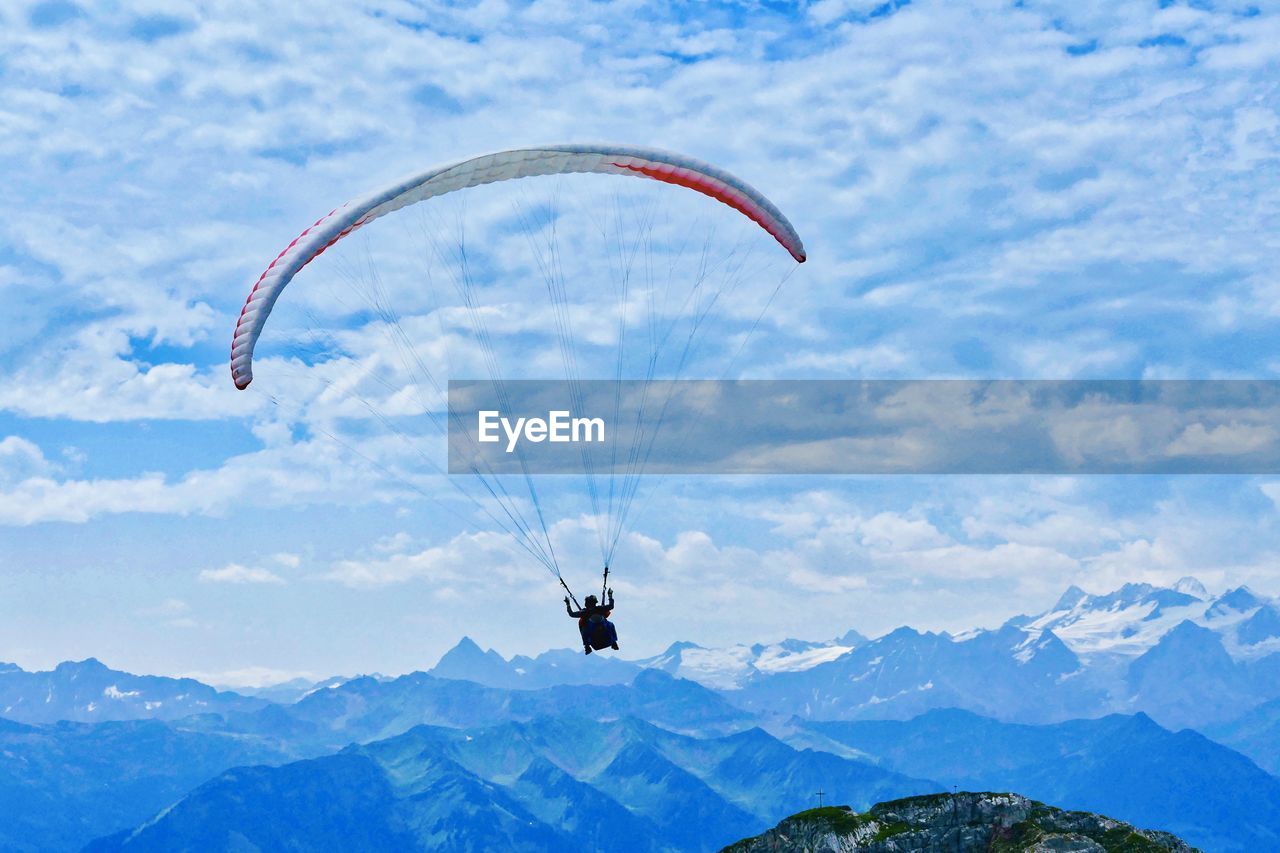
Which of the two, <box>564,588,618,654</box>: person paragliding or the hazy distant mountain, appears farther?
the hazy distant mountain

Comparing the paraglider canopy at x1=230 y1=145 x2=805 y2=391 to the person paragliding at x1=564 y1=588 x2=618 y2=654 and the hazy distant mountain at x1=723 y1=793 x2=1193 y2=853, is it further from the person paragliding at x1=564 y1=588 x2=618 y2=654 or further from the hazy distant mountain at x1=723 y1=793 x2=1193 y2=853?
the hazy distant mountain at x1=723 y1=793 x2=1193 y2=853

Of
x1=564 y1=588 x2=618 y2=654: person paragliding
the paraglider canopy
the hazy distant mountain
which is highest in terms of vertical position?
the paraglider canopy

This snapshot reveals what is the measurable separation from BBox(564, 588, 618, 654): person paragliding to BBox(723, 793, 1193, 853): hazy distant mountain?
92639mm

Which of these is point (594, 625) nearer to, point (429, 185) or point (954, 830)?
point (429, 185)

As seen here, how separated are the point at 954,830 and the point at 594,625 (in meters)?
104

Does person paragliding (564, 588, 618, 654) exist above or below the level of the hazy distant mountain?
above

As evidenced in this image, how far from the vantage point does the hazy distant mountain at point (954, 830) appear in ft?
427

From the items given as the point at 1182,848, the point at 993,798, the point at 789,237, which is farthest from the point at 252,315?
the point at 993,798

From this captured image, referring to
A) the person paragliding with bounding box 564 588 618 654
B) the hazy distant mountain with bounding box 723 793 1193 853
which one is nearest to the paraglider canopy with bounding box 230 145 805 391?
the person paragliding with bounding box 564 588 618 654

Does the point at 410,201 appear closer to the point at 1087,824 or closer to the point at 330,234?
the point at 330,234

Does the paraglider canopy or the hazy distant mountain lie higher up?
the paraglider canopy

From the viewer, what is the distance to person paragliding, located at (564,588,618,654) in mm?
49125

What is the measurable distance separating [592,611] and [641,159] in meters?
17.6

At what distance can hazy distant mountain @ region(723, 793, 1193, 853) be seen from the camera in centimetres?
13025
